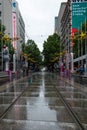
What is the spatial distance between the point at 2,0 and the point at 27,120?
72234 mm

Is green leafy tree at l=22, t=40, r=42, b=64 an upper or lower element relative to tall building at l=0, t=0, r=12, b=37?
lower

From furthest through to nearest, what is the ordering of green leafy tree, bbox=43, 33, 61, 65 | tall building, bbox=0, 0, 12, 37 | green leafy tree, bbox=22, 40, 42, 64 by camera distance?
green leafy tree, bbox=22, 40, 42, 64 < green leafy tree, bbox=43, 33, 61, 65 < tall building, bbox=0, 0, 12, 37

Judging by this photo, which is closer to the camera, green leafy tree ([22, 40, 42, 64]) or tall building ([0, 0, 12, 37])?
tall building ([0, 0, 12, 37])

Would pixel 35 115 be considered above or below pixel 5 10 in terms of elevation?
below

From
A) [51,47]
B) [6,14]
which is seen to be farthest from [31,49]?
[6,14]

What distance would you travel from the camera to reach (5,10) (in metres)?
85.1

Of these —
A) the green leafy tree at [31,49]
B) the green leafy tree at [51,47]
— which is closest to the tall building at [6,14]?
the green leafy tree at [51,47]

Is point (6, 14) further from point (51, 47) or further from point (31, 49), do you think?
Result: point (31, 49)

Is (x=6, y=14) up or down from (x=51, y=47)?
up

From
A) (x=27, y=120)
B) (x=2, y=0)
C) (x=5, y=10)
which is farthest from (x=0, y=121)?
(x=5, y=10)

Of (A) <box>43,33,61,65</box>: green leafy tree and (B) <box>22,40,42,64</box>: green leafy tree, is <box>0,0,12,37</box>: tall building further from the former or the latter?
(B) <box>22,40,42,64</box>: green leafy tree

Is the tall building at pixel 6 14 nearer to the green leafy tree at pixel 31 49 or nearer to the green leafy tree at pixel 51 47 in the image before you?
the green leafy tree at pixel 51 47

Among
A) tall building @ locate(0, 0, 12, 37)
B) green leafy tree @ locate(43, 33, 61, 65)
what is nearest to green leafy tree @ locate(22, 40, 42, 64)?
green leafy tree @ locate(43, 33, 61, 65)

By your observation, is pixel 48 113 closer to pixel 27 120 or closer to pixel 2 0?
pixel 27 120
